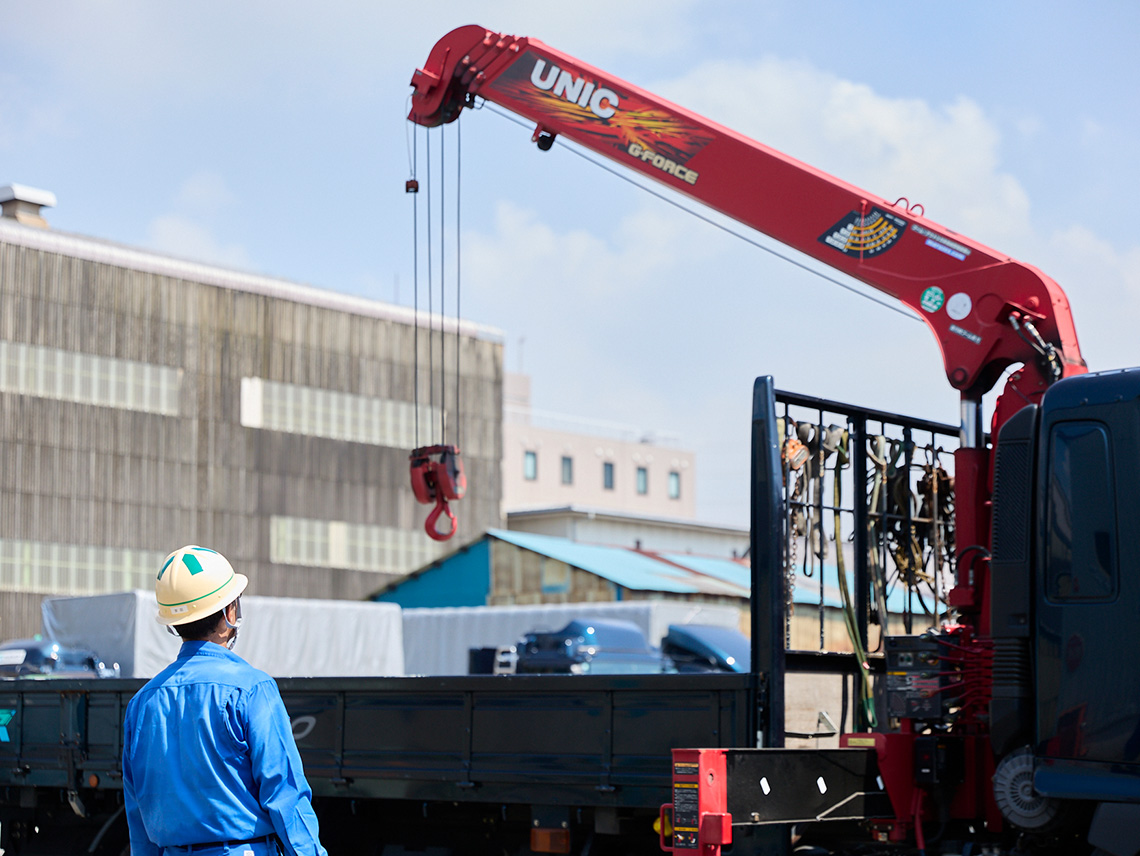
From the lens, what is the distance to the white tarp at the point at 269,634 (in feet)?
85.9

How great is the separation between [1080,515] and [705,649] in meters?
15.1

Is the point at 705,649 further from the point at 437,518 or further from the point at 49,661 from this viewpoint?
the point at 49,661

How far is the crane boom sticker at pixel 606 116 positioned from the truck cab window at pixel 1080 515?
12.8 ft

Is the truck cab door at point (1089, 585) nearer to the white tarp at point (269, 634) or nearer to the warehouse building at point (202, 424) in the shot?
the white tarp at point (269, 634)

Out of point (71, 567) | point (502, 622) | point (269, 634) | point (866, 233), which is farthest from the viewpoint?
point (71, 567)

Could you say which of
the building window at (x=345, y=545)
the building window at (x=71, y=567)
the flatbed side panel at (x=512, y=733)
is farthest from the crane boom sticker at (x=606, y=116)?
the building window at (x=345, y=545)

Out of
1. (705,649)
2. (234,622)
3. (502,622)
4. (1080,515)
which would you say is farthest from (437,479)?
(502,622)

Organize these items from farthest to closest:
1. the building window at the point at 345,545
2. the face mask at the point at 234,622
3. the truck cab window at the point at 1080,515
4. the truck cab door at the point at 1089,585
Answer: the building window at the point at 345,545, the truck cab window at the point at 1080,515, the truck cab door at the point at 1089,585, the face mask at the point at 234,622

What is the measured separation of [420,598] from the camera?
42188 mm

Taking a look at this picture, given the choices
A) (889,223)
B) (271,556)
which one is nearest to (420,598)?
(271,556)

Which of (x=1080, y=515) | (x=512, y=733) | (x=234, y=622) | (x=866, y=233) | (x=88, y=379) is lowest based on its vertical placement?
(x=512, y=733)

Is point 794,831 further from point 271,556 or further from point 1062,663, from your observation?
point 271,556

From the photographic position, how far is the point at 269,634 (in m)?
29.7

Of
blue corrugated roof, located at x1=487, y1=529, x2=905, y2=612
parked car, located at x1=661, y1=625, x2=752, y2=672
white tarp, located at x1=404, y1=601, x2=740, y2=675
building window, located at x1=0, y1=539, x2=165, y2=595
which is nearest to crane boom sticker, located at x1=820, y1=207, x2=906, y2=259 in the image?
parked car, located at x1=661, y1=625, x2=752, y2=672
